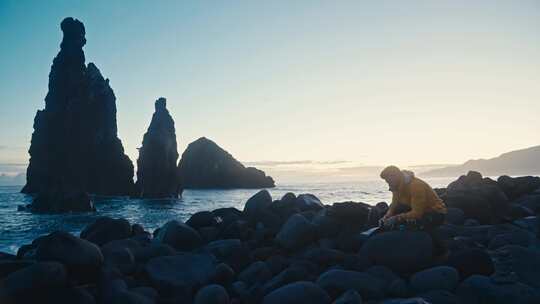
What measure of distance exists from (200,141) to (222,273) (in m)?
137

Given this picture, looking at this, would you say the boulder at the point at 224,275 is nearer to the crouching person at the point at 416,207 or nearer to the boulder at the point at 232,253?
the boulder at the point at 232,253

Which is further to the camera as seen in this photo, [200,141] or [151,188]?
[200,141]

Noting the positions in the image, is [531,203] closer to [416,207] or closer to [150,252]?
[416,207]

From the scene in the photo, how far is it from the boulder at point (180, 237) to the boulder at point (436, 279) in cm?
600

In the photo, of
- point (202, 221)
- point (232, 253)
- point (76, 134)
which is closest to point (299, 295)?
point (232, 253)

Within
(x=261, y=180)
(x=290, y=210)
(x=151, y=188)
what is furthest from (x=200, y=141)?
(x=290, y=210)

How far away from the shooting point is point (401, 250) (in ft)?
24.6

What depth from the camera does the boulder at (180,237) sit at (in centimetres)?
1046

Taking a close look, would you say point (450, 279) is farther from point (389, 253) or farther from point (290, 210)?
point (290, 210)

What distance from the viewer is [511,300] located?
589cm

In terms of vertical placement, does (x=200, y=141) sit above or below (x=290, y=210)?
above

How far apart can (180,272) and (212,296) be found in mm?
1647

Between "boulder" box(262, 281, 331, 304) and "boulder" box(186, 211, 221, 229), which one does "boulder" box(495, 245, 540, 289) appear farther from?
"boulder" box(186, 211, 221, 229)

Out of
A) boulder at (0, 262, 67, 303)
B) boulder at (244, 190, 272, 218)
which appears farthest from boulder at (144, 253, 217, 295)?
boulder at (244, 190, 272, 218)
